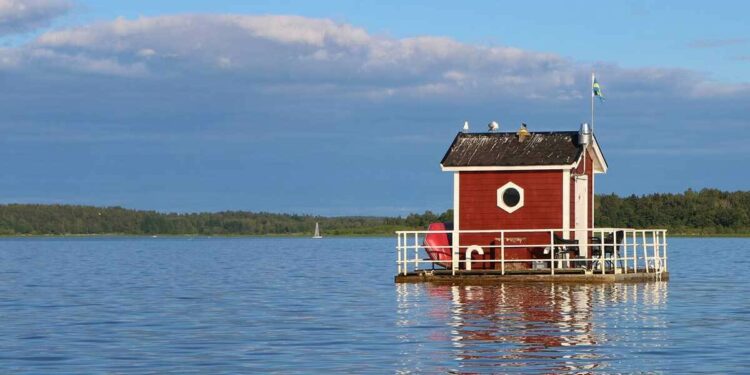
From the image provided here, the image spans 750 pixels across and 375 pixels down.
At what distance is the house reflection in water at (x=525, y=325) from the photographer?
21875mm

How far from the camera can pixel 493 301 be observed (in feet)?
113

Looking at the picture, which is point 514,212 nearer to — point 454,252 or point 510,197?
point 510,197

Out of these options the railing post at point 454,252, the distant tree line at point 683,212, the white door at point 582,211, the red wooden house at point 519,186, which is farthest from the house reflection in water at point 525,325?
the distant tree line at point 683,212

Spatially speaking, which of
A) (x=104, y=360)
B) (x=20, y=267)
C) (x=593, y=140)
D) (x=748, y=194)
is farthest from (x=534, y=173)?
(x=748, y=194)

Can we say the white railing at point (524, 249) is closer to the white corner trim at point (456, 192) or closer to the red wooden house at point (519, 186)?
the red wooden house at point (519, 186)

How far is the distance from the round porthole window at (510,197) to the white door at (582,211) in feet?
6.99

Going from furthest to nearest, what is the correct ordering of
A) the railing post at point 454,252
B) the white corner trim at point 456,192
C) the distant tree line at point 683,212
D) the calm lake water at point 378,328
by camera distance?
the distant tree line at point 683,212, the white corner trim at point 456,192, the railing post at point 454,252, the calm lake water at point 378,328

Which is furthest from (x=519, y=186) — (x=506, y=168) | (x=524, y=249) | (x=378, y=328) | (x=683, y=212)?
(x=683, y=212)

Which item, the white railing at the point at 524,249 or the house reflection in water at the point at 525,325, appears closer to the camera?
the house reflection in water at the point at 525,325

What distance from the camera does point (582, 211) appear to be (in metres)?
44.2

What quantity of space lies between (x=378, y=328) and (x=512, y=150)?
1558cm

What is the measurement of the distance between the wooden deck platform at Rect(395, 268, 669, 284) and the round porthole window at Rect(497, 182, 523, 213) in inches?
90.5

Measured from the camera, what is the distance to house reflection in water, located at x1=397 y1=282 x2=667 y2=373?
2188 centimetres

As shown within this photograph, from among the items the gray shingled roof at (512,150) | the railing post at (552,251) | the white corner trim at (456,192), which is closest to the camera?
the railing post at (552,251)
